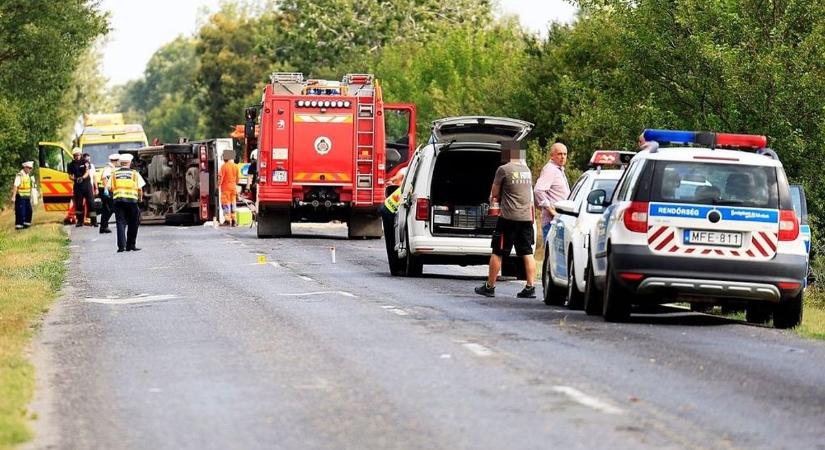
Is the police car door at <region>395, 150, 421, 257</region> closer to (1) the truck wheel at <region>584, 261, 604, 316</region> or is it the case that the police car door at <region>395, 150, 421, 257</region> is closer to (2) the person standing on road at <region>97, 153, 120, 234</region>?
(1) the truck wheel at <region>584, 261, 604, 316</region>

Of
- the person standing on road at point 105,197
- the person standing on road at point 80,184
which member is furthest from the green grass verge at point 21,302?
the person standing on road at point 80,184

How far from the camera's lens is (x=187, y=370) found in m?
12.3

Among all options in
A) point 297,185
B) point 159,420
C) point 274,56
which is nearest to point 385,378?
point 159,420

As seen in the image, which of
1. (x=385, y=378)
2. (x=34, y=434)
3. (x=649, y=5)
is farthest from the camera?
(x=649, y=5)

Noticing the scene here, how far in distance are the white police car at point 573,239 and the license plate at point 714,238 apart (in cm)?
171

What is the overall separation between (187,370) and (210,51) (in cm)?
10607

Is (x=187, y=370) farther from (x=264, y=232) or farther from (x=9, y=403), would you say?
(x=264, y=232)

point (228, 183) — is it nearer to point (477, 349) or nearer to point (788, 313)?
point (788, 313)

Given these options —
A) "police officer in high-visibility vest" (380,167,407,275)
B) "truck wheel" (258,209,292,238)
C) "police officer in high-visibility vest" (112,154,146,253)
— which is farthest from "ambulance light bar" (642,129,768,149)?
"truck wheel" (258,209,292,238)

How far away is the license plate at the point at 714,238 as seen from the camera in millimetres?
16219

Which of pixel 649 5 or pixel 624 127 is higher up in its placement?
pixel 649 5

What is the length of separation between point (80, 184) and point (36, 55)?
1153 cm

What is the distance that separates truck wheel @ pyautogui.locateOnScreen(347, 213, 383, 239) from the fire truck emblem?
2.14 metres

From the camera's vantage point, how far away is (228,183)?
142 feet
